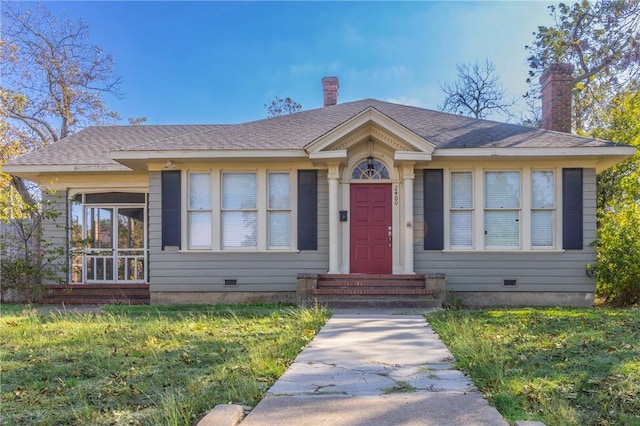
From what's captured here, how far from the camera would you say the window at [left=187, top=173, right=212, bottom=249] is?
10.3 m

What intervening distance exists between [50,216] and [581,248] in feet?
39.7

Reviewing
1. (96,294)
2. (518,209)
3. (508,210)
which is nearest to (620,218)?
(518,209)

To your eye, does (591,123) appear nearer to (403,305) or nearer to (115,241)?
(403,305)

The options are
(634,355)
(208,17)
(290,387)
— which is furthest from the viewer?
(208,17)

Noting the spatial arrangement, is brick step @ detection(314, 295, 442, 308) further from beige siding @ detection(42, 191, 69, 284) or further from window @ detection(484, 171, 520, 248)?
beige siding @ detection(42, 191, 69, 284)

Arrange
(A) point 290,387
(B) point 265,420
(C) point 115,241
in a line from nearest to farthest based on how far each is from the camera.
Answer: (B) point 265,420 → (A) point 290,387 → (C) point 115,241

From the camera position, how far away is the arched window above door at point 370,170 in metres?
10.3

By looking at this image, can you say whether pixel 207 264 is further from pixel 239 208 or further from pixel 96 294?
pixel 96 294

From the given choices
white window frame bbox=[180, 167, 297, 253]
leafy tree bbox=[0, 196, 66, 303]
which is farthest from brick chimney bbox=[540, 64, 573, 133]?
leafy tree bbox=[0, 196, 66, 303]

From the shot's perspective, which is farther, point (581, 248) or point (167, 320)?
point (581, 248)

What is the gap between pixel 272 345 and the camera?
211 inches

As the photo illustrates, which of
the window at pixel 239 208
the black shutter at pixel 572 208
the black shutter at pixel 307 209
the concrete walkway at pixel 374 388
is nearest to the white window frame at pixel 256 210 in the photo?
the window at pixel 239 208

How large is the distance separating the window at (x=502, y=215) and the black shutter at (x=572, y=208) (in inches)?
38.7

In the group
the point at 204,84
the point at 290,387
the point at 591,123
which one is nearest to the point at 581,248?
the point at 290,387
